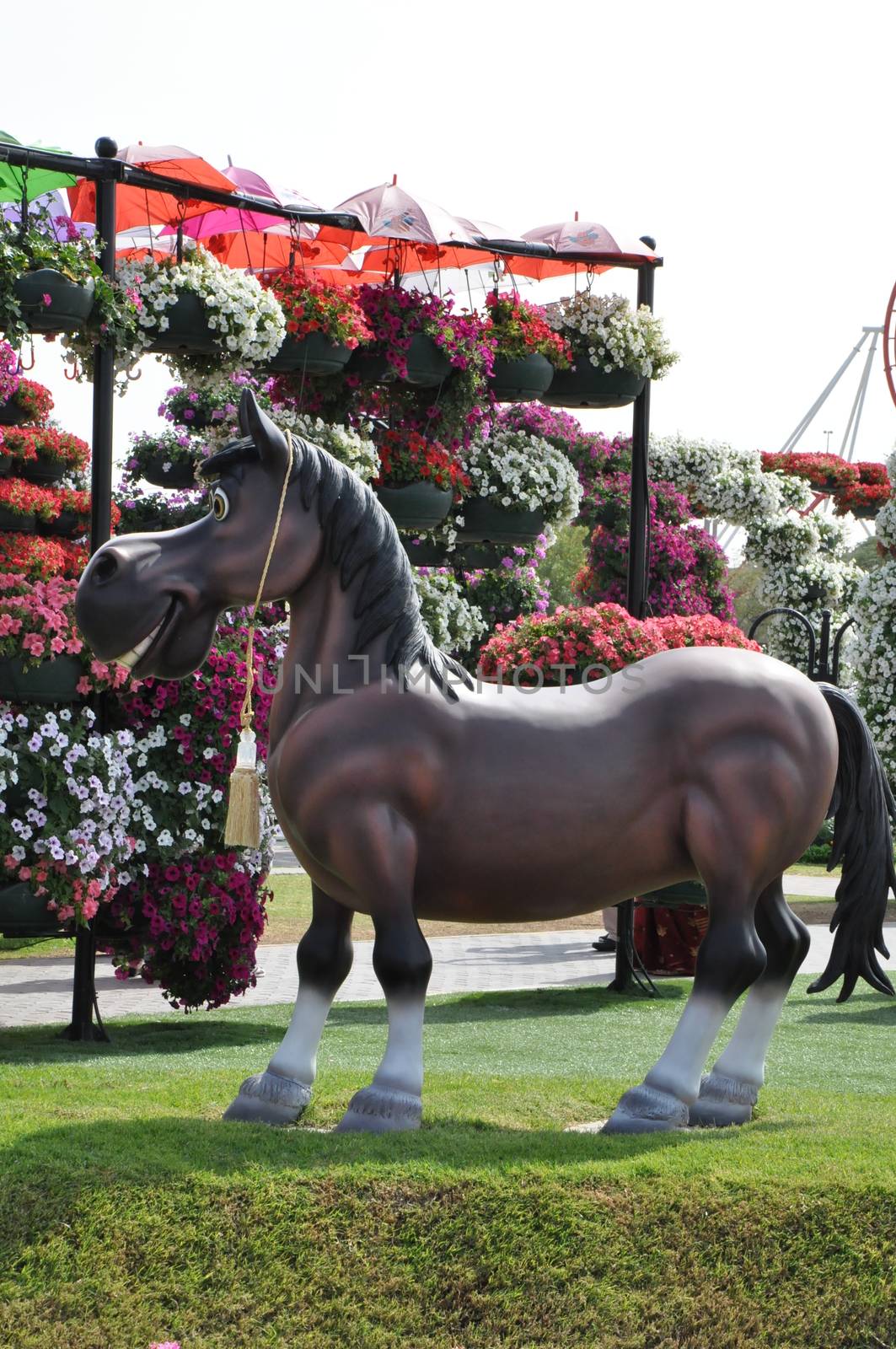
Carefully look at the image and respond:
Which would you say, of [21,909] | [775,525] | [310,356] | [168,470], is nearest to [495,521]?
[310,356]

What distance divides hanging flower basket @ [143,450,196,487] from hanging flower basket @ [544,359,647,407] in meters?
4.13

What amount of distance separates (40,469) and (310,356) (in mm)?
2013

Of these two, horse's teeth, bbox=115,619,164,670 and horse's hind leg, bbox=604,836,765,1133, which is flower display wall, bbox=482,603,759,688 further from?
horse's teeth, bbox=115,619,164,670

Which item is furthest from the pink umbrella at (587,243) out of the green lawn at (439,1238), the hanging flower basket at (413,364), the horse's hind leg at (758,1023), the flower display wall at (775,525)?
the flower display wall at (775,525)

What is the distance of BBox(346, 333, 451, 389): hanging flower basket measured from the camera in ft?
26.5

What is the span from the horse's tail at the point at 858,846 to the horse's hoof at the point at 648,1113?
2.57 feet

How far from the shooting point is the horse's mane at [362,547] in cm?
431

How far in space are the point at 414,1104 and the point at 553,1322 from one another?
83cm

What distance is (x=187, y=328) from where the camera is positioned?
7062 mm

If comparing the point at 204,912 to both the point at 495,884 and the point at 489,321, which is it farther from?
the point at 489,321

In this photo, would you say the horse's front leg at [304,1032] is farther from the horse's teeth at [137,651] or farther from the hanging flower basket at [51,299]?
the hanging flower basket at [51,299]

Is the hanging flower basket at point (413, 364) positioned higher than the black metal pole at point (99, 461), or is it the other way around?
the hanging flower basket at point (413, 364)

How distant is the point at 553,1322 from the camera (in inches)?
140

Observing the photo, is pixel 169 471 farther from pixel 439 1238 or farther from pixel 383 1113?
pixel 439 1238
